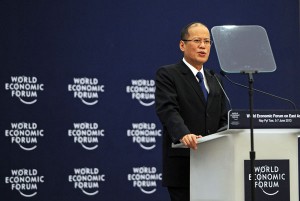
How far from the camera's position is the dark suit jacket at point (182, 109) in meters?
3.52

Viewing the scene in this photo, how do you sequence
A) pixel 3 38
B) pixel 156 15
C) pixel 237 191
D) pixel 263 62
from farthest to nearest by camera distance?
pixel 156 15, pixel 3 38, pixel 263 62, pixel 237 191

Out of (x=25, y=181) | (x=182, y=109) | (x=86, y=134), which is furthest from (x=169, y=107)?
(x=25, y=181)

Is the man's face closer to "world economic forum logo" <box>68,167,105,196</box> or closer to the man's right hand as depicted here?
the man's right hand

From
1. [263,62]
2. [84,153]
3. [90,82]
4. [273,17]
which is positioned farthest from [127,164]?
[263,62]

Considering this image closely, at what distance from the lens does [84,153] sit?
5434 mm

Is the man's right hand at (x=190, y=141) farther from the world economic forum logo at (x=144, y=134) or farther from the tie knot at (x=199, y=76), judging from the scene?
the world economic forum logo at (x=144, y=134)

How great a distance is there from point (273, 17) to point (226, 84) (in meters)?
0.80

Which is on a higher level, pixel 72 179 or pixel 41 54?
pixel 41 54

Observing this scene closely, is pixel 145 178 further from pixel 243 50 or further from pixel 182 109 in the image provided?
pixel 243 50

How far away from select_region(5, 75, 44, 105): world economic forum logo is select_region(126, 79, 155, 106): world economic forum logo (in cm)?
79

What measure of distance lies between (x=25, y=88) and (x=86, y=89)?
52cm

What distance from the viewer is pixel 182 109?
11.7 ft

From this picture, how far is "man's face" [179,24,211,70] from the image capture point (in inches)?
144

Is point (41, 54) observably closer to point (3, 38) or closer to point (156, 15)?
point (3, 38)
